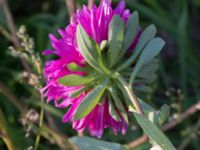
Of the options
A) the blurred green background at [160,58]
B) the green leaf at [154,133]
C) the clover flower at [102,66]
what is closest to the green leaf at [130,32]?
the clover flower at [102,66]

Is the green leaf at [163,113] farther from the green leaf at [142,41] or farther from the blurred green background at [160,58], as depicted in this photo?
the blurred green background at [160,58]

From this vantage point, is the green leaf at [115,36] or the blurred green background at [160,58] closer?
the green leaf at [115,36]

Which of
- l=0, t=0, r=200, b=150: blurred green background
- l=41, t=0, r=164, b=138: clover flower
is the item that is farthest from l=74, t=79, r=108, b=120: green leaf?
l=0, t=0, r=200, b=150: blurred green background

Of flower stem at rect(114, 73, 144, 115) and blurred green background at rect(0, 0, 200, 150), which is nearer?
flower stem at rect(114, 73, 144, 115)

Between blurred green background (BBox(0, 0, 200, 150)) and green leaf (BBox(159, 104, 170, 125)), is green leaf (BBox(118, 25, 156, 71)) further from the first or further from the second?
blurred green background (BBox(0, 0, 200, 150))

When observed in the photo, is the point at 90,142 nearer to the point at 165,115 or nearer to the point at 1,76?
the point at 165,115

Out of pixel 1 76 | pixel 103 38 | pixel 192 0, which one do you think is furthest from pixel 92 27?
pixel 192 0

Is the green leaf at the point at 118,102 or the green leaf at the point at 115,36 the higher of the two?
the green leaf at the point at 115,36
